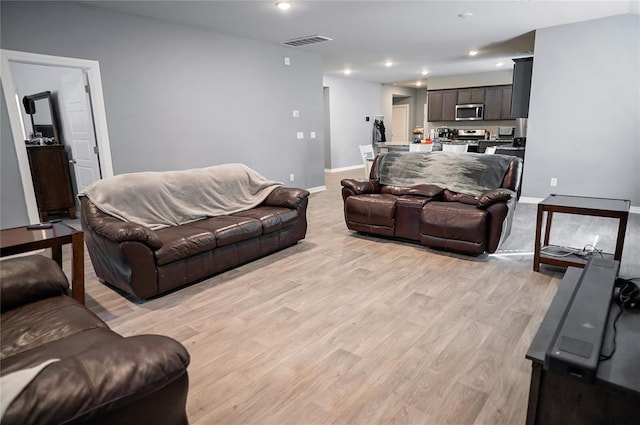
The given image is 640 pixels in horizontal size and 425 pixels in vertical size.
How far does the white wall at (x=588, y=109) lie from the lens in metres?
4.96

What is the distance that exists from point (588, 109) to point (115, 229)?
6170 millimetres

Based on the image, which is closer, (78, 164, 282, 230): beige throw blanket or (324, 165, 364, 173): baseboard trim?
(78, 164, 282, 230): beige throw blanket

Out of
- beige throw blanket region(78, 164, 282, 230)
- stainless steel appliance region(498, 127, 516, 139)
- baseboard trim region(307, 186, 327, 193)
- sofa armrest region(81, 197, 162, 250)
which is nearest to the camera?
sofa armrest region(81, 197, 162, 250)

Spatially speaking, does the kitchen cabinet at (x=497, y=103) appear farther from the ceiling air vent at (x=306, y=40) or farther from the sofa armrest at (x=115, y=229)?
the sofa armrest at (x=115, y=229)

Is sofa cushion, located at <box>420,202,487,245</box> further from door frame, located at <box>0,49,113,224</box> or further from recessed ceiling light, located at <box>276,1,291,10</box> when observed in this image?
door frame, located at <box>0,49,113,224</box>

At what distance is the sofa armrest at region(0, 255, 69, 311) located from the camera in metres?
1.75

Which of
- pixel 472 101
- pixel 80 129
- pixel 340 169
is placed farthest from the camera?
pixel 340 169

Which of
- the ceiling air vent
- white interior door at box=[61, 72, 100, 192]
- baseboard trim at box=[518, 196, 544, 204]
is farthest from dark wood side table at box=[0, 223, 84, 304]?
baseboard trim at box=[518, 196, 544, 204]

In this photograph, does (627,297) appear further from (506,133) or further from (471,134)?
(471,134)

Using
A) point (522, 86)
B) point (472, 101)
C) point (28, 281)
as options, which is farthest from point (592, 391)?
point (472, 101)

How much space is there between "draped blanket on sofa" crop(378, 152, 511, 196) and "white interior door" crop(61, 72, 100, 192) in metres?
3.65

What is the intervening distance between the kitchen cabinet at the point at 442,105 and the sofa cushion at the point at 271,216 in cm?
773

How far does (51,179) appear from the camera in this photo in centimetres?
545

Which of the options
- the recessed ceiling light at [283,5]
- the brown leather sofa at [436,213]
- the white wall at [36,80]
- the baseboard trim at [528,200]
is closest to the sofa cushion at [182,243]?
the brown leather sofa at [436,213]
